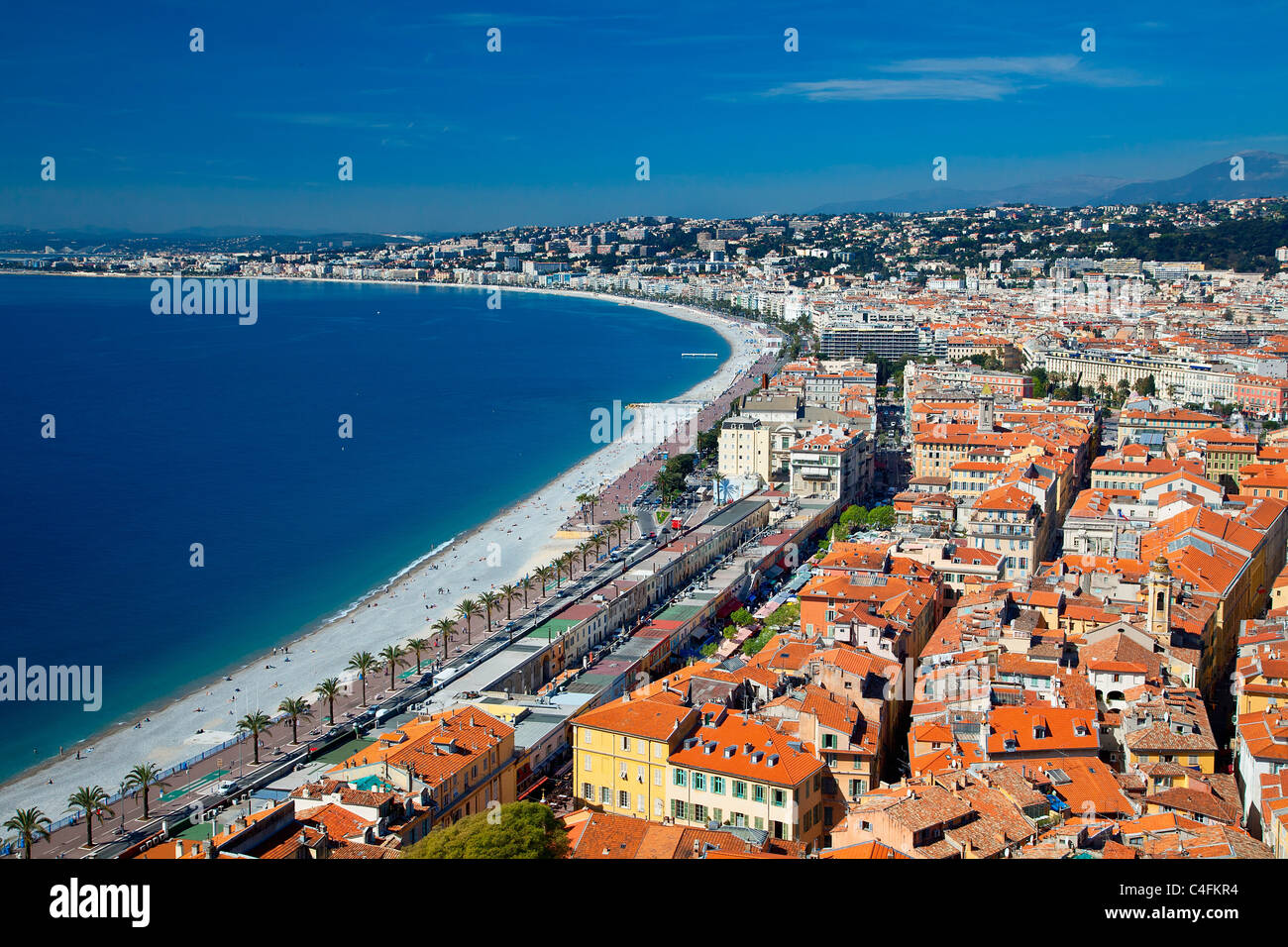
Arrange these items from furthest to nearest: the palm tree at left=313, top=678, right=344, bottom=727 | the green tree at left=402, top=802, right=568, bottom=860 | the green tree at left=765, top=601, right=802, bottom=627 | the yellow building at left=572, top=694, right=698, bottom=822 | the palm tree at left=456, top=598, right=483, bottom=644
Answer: the palm tree at left=456, top=598, right=483, bottom=644, the green tree at left=765, top=601, right=802, bottom=627, the palm tree at left=313, top=678, right=344, bottom=727, the yellow building at left=572, top=694, right=698, bottom=822, the green tree at left=402, top=802, right=568, bottom=860

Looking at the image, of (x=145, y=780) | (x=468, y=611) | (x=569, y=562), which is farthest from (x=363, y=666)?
(x=569, y=562)

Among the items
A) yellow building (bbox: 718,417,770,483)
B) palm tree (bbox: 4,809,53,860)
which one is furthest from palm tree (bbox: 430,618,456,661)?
yellow building (bbox: 718,417,770,483)

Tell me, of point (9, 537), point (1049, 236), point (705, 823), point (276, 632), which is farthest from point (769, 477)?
point (1049, 236)

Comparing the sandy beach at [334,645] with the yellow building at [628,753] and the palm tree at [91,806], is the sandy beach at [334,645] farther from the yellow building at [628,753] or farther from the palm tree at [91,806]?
the yellow building at [628,753]

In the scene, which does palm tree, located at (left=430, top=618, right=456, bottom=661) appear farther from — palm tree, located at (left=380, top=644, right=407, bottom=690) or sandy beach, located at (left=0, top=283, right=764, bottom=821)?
palm tree, located at (left=380, top=644, right=407, bottom=690)

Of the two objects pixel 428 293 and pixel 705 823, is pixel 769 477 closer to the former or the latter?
pixel 705 823

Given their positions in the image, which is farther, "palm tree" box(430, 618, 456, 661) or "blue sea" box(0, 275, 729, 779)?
"blue sea" box(0, 275, 729, 779)

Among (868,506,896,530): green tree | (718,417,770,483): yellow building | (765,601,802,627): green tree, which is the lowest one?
(765,601,802,627): green tree
